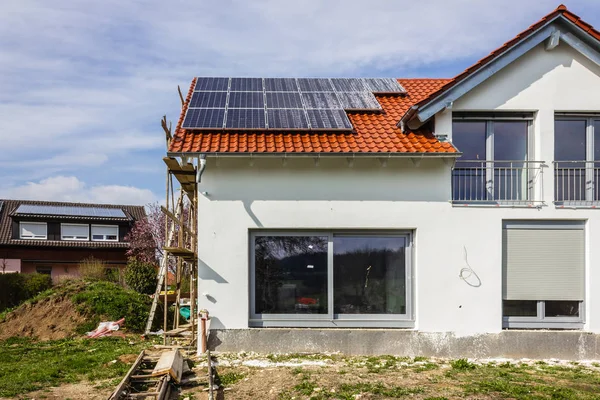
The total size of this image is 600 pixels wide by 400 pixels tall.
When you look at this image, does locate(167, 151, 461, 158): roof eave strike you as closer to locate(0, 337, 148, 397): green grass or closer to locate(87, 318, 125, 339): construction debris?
locate(0, 337, 148, 397): green grass

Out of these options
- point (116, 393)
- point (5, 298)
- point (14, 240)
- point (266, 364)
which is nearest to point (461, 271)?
point (266, 364)

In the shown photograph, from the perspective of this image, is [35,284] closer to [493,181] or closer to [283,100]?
[283,100]

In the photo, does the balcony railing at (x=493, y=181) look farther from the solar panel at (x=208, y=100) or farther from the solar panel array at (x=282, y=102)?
the solar panel at (x=208, y=100)

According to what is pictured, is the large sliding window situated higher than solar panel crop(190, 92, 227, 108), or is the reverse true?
solar panel crop(190, 92, 227, 108)

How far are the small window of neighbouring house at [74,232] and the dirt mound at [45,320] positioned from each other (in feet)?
72.2

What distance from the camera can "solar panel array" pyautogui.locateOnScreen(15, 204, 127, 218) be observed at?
37953 millimetres

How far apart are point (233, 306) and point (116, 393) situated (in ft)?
11.5

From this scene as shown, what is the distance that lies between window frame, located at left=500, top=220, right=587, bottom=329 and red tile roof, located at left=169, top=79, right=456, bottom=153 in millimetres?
2333

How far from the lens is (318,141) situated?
1159 cm

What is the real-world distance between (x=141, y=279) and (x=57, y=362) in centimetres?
1104

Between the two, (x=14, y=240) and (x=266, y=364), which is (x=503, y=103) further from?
(x=14, y=240)

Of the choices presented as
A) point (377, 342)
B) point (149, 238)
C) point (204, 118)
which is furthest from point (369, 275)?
point (149, 238)

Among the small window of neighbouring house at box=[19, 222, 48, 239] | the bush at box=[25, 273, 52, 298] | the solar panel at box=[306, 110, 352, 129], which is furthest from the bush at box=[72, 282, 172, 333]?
the small window of neighbouring house at box=[19, 222, 48, 239]

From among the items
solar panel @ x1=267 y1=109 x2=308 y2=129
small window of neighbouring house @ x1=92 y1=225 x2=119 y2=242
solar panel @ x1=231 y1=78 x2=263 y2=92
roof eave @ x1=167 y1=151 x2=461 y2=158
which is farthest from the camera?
small window of neighbouring house @ x1=92 y1=225 x2=119 y2=242
